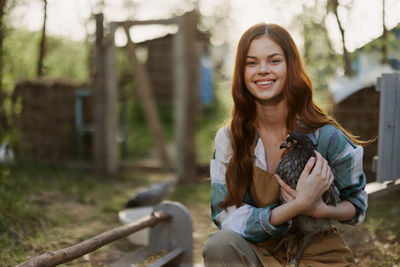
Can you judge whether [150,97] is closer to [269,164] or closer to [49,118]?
[49,118]

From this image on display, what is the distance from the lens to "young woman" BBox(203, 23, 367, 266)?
2.08 metres

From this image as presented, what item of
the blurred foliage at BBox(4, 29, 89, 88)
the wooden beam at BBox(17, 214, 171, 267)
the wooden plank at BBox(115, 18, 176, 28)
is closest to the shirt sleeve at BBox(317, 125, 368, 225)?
the wooden beam at BBox(17, 214, 171, 267)

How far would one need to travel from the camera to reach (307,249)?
7.30ft

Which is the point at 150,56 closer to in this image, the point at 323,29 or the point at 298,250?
the point at 323,29

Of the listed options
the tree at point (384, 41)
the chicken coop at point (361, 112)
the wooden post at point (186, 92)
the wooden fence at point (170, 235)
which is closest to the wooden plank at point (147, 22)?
the wooden post at point (186, 92)

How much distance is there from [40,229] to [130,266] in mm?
1249

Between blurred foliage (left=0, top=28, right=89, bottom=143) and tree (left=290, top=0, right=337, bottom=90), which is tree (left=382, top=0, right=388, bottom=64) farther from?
blurred foliage (left=0, top=28, right=89, bottom=143)

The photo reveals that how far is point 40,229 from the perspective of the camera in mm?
3785

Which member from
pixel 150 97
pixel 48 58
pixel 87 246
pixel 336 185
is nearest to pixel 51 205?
pixel 87 246

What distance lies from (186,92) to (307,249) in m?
4.63

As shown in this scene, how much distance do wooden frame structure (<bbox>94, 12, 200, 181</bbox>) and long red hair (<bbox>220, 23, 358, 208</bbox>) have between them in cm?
435

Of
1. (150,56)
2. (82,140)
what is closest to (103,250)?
(82,140)

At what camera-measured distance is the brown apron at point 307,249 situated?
2.18m

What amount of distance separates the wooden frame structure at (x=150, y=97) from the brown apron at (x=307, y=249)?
14.7 feet
